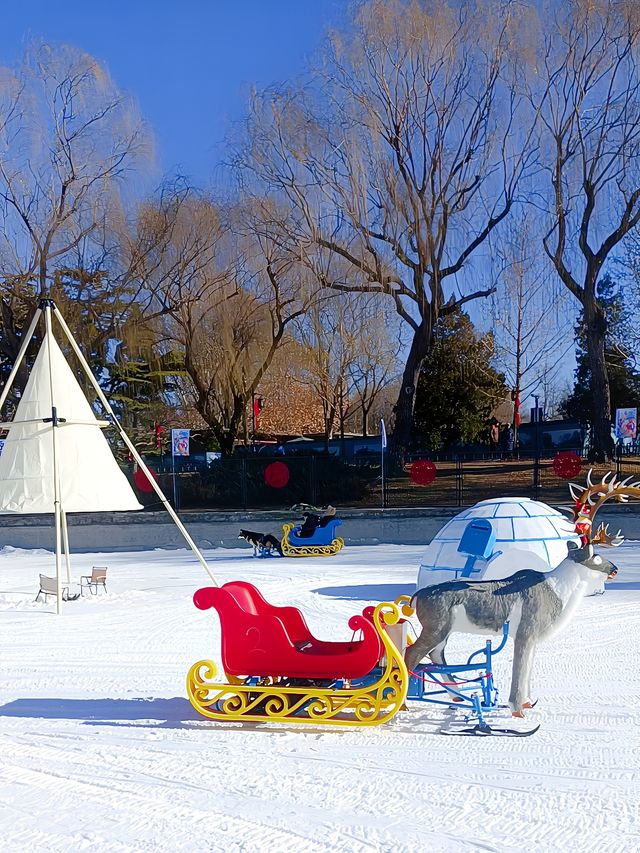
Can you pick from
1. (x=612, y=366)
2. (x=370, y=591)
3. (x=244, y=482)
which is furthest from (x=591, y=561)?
(x=612, y=366)

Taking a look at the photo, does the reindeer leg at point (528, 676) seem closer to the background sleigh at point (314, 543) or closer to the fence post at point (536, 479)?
the background sleigh at point (314, 543)

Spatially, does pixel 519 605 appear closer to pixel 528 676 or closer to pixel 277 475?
pixel 528 676

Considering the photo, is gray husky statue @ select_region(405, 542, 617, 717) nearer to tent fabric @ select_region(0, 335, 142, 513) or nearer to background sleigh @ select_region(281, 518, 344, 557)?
tent fabric @ select_region(0, 335, 142, 513)

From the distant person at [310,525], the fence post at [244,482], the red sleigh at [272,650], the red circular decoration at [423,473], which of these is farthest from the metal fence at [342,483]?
the red sleigh at [272,650]

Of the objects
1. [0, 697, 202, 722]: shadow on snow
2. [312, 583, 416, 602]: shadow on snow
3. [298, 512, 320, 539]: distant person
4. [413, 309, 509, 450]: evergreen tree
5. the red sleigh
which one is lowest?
[312, 583, 416, 602]: shadow on snow

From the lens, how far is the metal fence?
83.1ft

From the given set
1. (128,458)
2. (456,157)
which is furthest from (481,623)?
(128,458)

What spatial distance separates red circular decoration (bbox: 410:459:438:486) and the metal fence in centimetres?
13

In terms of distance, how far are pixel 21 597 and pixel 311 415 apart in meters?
47.6

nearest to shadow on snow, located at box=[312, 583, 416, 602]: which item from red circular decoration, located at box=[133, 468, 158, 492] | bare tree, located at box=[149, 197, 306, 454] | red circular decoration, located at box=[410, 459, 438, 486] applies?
red circular decoration, located at box=[410, 459, 438, 486]

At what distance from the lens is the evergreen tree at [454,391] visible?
1671 inches

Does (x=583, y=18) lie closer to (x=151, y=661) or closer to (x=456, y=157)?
(x=456, y=157)

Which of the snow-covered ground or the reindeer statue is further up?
the reindeer statue

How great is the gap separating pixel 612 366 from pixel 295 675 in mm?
34681
